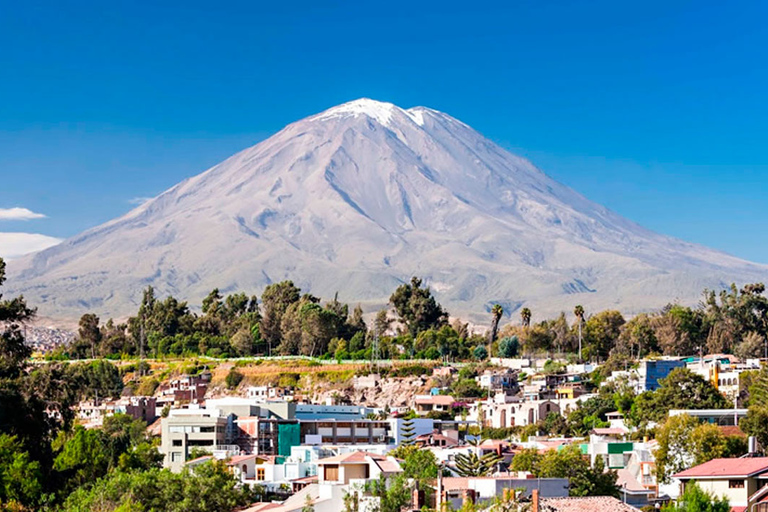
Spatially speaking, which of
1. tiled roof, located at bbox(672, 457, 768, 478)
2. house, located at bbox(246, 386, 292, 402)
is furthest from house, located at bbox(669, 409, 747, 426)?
house, located at bbox(246, 386, 292, 402)

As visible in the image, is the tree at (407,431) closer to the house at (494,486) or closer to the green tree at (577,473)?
the green tree at (577,473)

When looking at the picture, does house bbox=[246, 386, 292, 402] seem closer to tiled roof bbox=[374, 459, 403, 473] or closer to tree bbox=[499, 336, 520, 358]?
tree bbox=[499, 336, 520, 358]

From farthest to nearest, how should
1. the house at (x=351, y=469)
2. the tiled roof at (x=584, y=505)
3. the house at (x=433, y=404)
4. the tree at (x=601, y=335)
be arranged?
the tree at (x=601, y=335)
the house at (x=433, y=404)
the house at (x=351, y=469)
the tiled roof at (x=584, y=505)

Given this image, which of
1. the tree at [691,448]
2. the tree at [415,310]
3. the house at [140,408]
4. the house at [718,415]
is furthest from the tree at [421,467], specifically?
the tree at [415,310]

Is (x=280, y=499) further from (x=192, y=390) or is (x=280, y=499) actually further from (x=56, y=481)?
(x=192, y=390)

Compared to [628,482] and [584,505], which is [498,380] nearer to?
[628,482]

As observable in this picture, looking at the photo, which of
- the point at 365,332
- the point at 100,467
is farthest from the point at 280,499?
the point at 365,332
